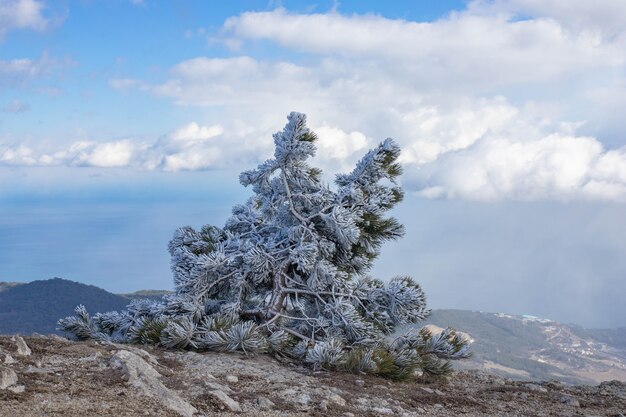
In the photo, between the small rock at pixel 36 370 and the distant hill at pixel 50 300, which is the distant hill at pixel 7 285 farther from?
the small rock at pixel 36 370

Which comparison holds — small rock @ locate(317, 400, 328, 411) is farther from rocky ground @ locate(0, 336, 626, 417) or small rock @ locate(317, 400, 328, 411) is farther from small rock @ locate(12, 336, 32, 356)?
small rock @ locate(12, 336, 32, 356)

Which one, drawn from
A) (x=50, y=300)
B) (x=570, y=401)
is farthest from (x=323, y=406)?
(x=50, y=300)

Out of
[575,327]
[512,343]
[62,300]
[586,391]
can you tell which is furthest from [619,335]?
[586,391]

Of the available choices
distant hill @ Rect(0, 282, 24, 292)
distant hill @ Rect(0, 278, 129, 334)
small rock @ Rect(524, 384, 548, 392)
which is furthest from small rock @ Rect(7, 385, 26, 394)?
distant hill @ Rect(0, 282, 24, 292)

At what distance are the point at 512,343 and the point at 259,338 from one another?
312ft

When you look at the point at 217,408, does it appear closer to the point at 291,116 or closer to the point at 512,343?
the point at 291,116

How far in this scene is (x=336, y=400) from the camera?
7203mm

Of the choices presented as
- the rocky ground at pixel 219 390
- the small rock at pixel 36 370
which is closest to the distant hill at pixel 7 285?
the rocky ground at pixel 219 390

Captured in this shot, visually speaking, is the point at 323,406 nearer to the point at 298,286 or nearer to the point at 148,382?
the point at 148,382

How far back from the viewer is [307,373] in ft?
29.0

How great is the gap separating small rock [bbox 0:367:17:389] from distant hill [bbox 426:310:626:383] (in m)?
66.2

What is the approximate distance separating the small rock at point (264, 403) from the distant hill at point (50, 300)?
82.4ft

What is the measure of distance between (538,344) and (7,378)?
104 meters

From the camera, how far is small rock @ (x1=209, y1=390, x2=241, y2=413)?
6410 mm
